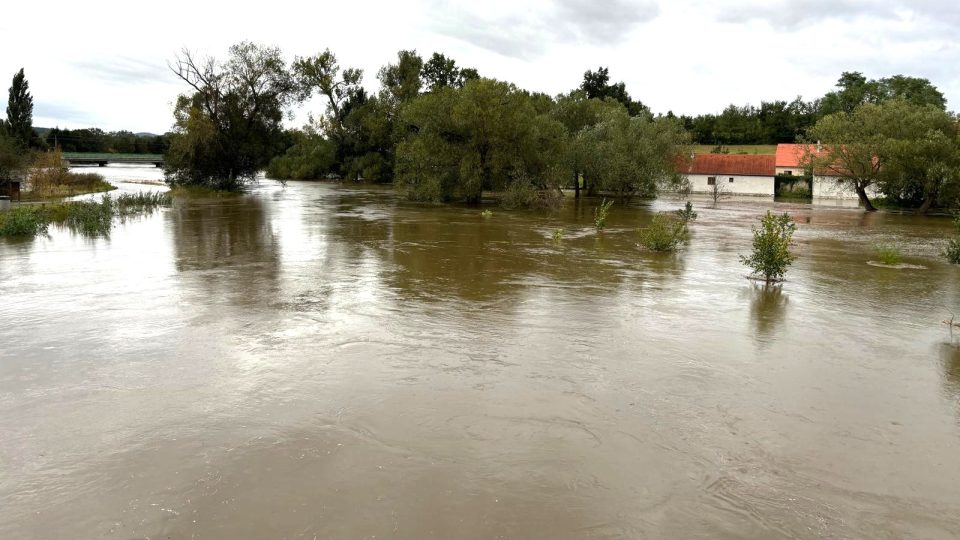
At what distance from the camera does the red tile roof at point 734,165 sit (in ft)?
207

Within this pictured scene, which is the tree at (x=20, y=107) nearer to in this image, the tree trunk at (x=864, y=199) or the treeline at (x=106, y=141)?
the treeline at (x=106, y=141)

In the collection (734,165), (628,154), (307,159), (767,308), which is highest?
(307,159)

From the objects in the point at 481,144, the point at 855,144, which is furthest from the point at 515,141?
the point at 855,144

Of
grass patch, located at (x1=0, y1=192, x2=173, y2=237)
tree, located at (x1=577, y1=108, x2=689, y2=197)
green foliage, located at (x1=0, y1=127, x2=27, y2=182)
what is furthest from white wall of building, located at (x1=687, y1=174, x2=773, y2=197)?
green foliage, located at (x1=0, y1=127, x2=27, y2=182)

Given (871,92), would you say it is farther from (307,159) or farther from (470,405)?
(470,405)

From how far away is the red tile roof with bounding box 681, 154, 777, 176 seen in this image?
62969 millimetres

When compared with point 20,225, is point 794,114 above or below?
above

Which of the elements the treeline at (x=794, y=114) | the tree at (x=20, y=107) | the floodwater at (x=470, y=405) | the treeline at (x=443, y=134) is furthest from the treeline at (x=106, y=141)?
the floodwater at (x=470, y=405)

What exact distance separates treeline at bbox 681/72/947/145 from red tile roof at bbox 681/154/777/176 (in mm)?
15270

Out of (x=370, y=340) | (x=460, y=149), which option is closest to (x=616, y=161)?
(x=460, y=149)

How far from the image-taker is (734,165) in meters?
64.1

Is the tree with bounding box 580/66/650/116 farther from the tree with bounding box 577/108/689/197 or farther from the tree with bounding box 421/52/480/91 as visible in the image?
the tree with bounding box 577/108/689/197

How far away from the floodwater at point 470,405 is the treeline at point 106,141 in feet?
378

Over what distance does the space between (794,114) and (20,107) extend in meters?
94.7
